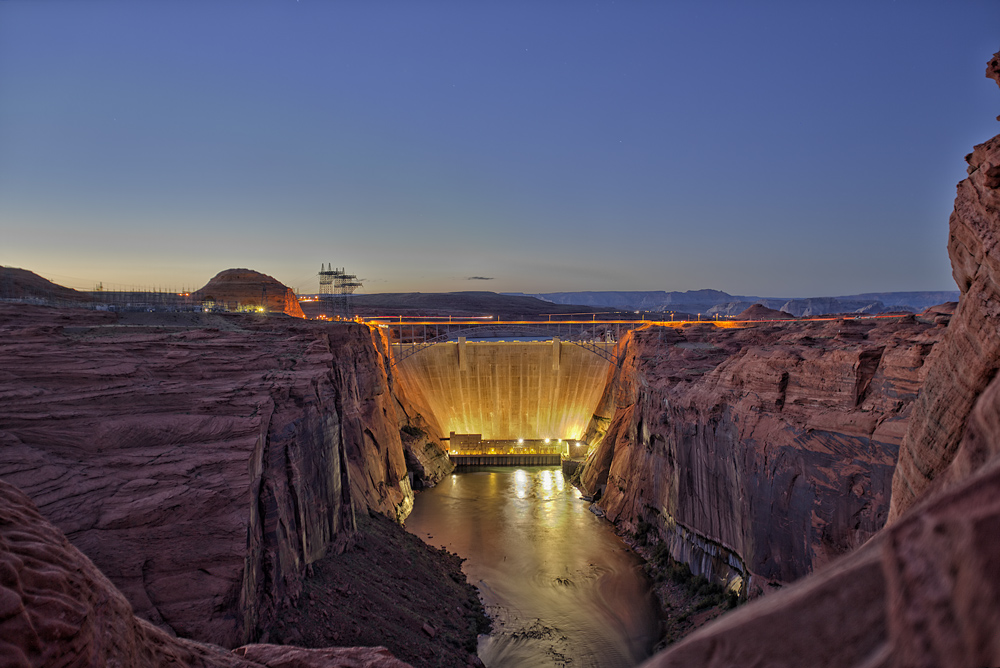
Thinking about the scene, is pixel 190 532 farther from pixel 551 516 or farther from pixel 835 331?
pixel 551 516

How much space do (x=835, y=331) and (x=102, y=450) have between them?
74.7 feet

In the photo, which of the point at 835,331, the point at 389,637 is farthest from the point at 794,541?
the point at 389,637

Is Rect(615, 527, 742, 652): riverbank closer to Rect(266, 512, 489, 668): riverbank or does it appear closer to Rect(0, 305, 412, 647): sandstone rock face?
Rect(266, 512, 489, 668): riverbank

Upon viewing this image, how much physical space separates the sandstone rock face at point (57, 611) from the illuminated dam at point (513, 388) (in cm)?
4041

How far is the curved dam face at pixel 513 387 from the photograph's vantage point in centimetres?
4728

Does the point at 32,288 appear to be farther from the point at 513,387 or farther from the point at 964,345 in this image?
the point at 964,345

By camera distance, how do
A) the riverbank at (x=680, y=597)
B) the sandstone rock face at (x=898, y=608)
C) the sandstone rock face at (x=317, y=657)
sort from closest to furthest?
the sandstone rock face at (x=898, y=608) < the sandstone rock face at (x=317, y=657) < the riverbank at (x=680, y=597)

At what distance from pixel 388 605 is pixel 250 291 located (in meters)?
47.2

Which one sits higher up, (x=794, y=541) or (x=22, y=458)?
(x=22, y=458)

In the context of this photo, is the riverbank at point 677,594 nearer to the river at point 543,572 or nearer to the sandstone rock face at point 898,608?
the river at point 543,572

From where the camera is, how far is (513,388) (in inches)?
1891

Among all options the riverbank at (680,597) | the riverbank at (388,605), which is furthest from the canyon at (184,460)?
the riverbank at (680,597)

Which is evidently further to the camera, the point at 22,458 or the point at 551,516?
the point at 551,516

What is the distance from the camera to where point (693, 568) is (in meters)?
22.8
